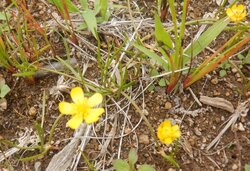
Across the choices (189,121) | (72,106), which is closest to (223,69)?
(189,121)

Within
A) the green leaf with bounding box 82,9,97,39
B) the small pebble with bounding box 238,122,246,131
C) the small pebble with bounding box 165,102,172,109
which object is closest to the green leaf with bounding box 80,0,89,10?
the green leaf with bounding box 82,9,97,39

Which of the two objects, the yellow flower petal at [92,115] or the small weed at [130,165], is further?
the small weed at [130,165]

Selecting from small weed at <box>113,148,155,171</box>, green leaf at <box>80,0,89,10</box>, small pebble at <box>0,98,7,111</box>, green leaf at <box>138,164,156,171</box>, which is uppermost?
green leaf at <box>80,0,89,10</box>

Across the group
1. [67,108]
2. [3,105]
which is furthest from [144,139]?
[3,105]

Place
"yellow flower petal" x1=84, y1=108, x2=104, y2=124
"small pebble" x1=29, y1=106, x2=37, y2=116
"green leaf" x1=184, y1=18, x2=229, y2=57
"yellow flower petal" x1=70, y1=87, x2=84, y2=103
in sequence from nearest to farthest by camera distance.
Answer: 1. "yellow flower petal" x1=84, y1=108, x2=104, y2=124
2. "yellow flower petal" x1=70, y1=87, x2=84, y2=103
3. "green leaf" x1=184, y1=18, x2=229, y2=57
4. "small pebble" x1=29, y1=106, x2=37, y2=116

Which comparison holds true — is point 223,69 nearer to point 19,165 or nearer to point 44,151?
point 44,151

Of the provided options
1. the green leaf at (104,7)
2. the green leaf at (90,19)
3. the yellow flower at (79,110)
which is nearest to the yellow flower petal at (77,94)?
the yellow flower at (79,110)

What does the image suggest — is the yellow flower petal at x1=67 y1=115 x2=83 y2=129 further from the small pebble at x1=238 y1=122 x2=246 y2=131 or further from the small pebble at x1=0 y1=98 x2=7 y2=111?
the small pebble at x1=238 y1=122 x2=246 y2=131

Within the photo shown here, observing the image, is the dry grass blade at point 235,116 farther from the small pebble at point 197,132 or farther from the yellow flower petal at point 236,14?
the yellow flower petal at point 236,14

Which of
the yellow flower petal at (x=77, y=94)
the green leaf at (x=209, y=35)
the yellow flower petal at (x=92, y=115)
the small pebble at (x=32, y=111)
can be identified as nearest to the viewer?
the yellow flower petal at (x=92, y=115)
